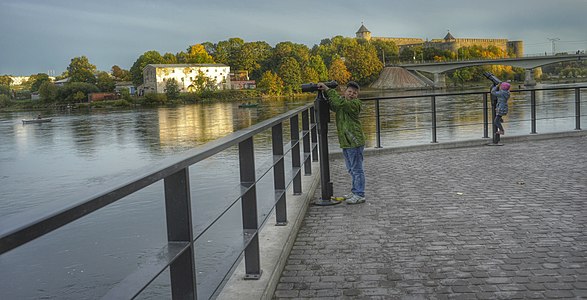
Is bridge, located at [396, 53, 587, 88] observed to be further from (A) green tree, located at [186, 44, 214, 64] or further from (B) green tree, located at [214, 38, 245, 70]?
(A) green tree, located at [186, 44, 214, 64]

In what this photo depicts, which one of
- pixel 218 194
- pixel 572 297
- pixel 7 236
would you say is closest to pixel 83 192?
pixel 7 236

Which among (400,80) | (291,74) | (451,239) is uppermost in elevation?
(291,74)

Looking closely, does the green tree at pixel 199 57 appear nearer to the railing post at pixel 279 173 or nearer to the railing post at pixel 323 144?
the railing post at pixel 323 144

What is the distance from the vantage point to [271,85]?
405 ft

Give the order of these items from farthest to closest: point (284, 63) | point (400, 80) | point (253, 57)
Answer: point (253, 57)
point (284, 63)
point (400, 80)

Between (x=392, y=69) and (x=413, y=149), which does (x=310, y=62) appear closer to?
(x=392, y=69)

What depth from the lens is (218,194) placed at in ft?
57.3

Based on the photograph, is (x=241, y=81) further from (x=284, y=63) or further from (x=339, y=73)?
(x=339, y=73)

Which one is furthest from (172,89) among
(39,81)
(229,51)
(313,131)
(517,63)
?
(313,131)

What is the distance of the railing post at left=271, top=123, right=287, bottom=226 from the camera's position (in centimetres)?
494

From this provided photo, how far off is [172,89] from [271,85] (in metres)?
21.4

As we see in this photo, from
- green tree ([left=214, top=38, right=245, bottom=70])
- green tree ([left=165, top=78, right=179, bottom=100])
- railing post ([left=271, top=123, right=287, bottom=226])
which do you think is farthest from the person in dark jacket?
green tree ([left=214, top=38, right=245, bottom=70])

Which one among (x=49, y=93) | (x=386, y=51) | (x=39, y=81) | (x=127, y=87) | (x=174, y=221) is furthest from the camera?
(x=39, y=81)

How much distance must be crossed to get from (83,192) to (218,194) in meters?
15.9
